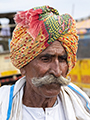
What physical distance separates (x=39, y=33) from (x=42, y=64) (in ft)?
1.17

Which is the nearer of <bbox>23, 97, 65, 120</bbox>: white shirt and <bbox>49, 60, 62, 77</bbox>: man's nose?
<bbox>49, 60, 62, 77</bbox>: man's nose

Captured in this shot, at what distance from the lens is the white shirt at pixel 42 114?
192 centimetres

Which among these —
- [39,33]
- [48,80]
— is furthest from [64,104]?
[39,33]

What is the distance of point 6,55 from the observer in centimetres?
634

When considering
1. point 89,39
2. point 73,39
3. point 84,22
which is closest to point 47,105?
point 73,39

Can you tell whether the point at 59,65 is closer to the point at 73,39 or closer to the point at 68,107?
the point at 73,39

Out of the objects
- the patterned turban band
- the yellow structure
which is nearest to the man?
the patterned turban band

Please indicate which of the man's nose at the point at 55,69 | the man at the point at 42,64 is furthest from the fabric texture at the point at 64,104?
the man's nose at the point at 55,69

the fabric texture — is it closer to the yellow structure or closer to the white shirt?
the white shirt

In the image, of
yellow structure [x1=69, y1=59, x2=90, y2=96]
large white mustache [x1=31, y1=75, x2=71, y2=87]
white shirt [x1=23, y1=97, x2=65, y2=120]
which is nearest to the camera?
large white mustache [x1=31, y1=75, x2=71, y2=87]

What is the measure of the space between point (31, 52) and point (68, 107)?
0.88 m

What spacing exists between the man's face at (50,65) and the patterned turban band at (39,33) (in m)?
0.06

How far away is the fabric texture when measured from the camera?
A: 1822 millimetres

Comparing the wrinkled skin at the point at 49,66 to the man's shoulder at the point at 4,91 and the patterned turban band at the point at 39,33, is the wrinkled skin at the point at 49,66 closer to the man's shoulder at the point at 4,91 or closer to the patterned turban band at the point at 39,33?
the patterned turban band at the point at 39,33
